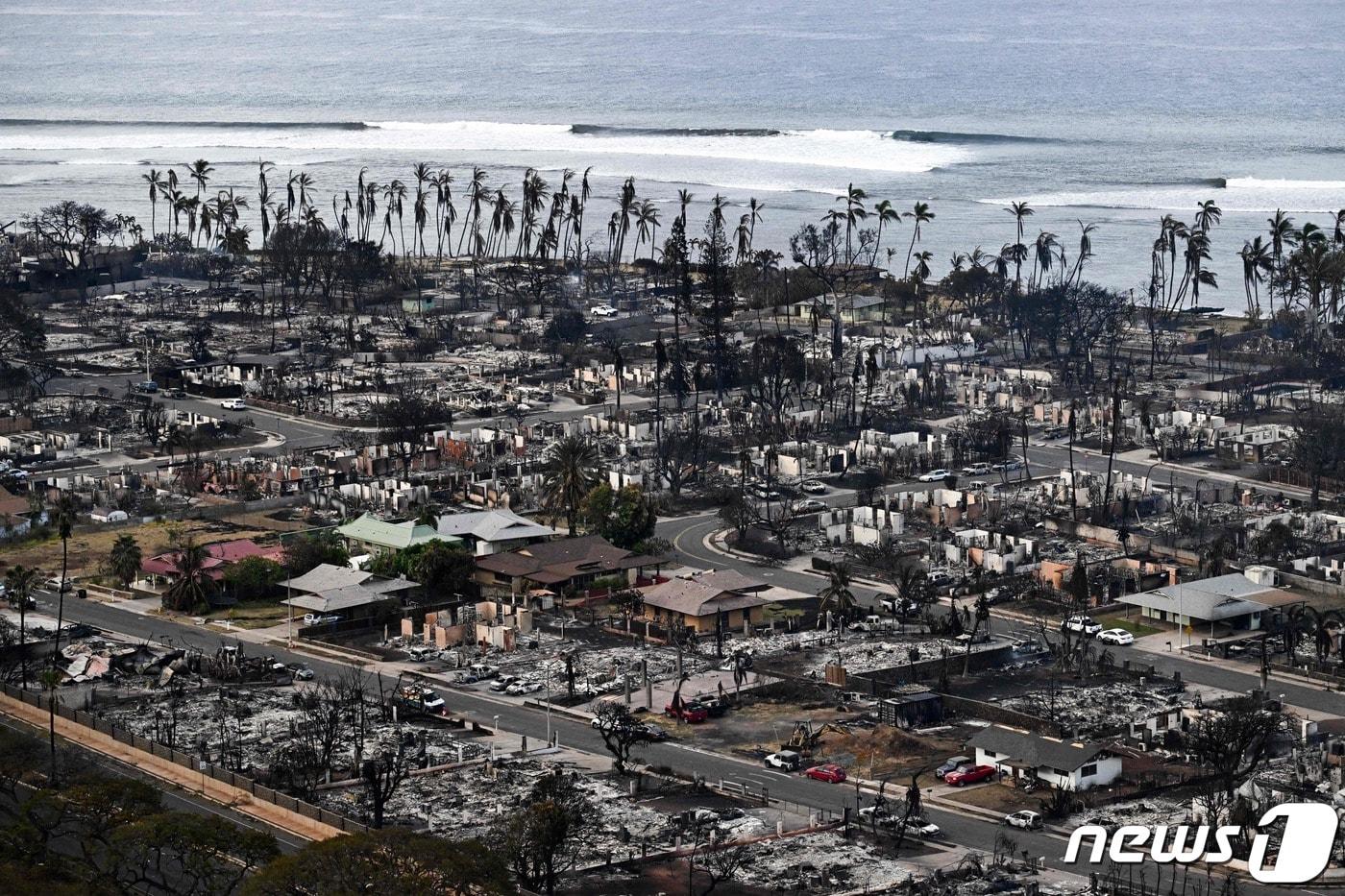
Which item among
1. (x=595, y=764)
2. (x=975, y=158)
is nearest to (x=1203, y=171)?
(x=975, y=158)

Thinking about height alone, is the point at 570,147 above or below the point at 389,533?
above

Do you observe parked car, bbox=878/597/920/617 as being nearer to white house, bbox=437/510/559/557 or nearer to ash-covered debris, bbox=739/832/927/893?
white house, bbox=437/510/559/557

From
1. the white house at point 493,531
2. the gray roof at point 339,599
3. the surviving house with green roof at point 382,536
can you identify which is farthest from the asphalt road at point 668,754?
the white house at point 493,531

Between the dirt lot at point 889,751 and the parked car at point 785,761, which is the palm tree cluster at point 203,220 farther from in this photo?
the parked car at point 785,761

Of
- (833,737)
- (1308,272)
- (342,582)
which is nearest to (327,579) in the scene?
(342,582)

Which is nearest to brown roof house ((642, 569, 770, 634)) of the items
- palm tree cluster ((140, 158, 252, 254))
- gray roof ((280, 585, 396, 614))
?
gray roof ((280, 585, 396, 614))

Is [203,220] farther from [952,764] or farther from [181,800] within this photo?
[952,764]
